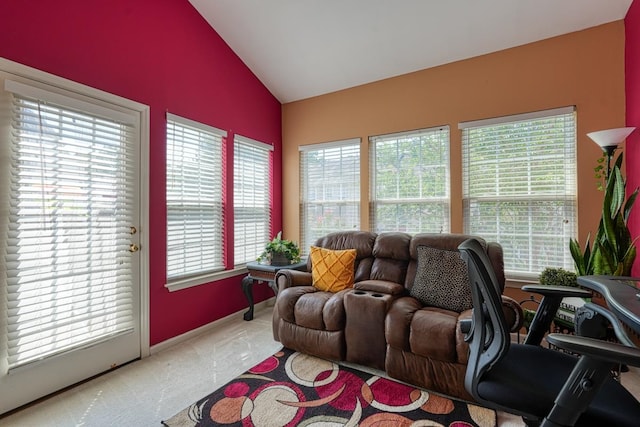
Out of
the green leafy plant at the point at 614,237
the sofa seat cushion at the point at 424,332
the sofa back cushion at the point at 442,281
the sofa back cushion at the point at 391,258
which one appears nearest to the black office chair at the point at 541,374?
the sofa seat cushion at the point at 424,332

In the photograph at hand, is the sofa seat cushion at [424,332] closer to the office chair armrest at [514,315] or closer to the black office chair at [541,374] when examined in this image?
the office chair armrest at [514,315]

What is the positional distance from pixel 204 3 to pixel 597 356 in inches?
149

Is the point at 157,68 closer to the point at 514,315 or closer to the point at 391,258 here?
the point at 391,258

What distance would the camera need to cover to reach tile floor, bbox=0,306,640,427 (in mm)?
1795

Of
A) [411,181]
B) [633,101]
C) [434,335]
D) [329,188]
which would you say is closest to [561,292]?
[434,335]

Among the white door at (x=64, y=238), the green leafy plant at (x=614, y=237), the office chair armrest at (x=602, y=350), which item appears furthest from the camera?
the green leafy plant at (x=614, y=237)

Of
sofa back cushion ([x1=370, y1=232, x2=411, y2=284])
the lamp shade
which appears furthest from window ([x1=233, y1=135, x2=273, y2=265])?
the lamp shade

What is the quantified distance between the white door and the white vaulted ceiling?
157 centimetres

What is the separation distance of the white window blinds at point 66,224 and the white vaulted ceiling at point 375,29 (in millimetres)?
1609

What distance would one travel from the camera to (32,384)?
6.35 feet

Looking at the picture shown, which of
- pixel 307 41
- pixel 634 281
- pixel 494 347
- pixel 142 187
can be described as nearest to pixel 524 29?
pixel 307 41

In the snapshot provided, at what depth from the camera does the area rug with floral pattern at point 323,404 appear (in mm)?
1752

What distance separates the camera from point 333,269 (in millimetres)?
2908

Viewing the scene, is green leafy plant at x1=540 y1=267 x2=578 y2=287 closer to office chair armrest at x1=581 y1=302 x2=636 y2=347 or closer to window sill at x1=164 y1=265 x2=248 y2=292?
office chair armrest at x1=581 y1=302 x2=636 y2=347
